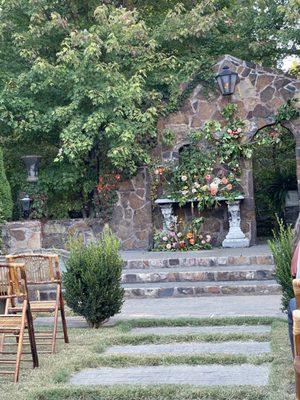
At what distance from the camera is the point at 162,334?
264 inches

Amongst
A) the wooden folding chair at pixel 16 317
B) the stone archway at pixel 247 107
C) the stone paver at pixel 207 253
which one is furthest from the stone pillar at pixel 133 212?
the wooden folding chair at pixel 16 317

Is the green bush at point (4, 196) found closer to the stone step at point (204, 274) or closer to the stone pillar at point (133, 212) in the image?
the stone pillar at point (133, 212)

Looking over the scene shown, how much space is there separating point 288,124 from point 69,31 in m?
4.66

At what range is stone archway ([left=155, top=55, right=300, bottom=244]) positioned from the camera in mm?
13812

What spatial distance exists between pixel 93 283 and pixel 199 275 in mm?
3566

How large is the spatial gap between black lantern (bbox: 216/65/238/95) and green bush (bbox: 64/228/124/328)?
726 centimetres

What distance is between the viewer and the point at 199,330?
6.97 meters

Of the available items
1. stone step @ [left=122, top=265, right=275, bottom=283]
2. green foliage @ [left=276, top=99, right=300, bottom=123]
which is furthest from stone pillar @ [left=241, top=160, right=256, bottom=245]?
stone step @ [left=122, top=265, right=275, bottom=283]

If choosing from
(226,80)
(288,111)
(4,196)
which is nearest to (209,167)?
(226,80)

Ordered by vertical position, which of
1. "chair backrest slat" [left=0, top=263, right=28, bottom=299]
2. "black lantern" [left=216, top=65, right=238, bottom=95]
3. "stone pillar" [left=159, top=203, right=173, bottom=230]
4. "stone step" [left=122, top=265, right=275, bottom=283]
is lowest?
"stone step" [left=122, top=265, right=275, bottom=283]

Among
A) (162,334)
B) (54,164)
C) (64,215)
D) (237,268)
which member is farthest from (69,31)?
(162,334)

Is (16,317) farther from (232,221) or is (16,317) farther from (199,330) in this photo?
(232,221)

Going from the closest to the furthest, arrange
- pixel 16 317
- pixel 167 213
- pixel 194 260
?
pixel 16 317
pixel 194 260
pixel 167 213

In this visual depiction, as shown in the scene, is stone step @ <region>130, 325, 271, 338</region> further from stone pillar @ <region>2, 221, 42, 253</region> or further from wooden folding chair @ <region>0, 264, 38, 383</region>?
stone pillar @ <region>2, 221, 42, 253</region>
